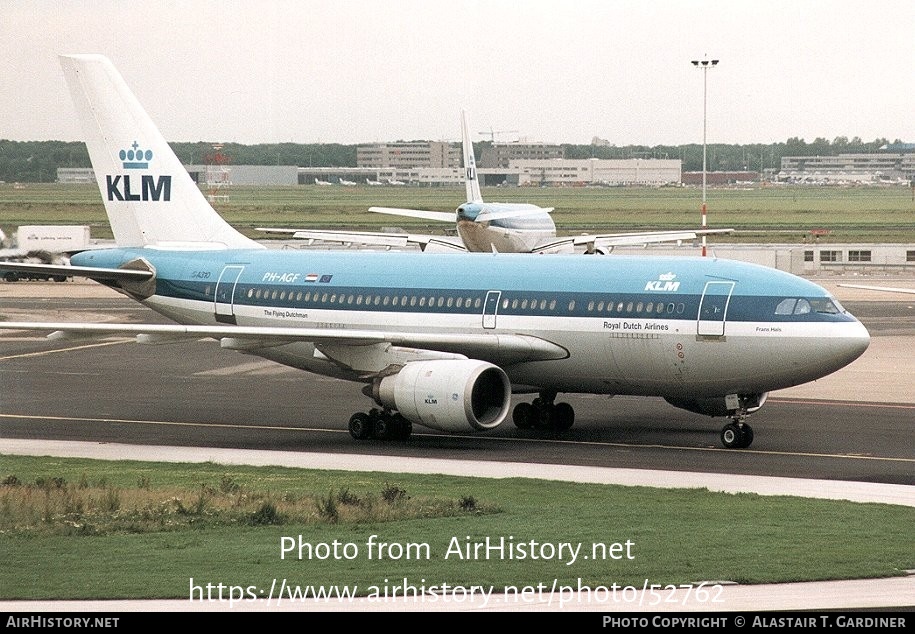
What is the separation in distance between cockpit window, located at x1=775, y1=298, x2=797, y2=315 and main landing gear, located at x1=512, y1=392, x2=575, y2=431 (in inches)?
265

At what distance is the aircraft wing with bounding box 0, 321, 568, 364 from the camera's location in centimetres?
3728

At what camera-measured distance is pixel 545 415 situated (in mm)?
40656

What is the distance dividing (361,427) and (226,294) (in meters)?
7.23

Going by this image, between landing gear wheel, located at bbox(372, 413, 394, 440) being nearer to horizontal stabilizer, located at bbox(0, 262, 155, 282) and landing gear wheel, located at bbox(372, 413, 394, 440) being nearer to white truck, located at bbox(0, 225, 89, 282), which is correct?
horizontal stabilizer, located at bbox(0, 262, 155, 282)

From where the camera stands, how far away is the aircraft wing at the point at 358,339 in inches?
1468

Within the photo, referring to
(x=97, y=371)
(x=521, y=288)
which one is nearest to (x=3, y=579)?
(x=521, y=288)

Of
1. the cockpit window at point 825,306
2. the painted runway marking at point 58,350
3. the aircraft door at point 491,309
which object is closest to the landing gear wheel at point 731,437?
the cockpit window at point 825,306

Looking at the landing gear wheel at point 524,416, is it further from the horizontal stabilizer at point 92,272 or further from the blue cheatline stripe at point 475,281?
the horizontal stabilizer at point 92,272

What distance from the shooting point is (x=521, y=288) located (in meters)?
39.2

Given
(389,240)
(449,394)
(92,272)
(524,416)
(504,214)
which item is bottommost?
(524,416)

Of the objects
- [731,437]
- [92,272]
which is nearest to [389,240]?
[92,272]

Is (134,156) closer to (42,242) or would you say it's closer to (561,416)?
(561,416)
